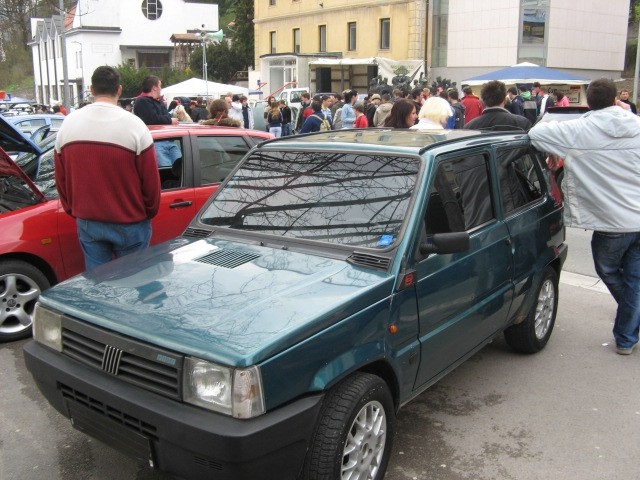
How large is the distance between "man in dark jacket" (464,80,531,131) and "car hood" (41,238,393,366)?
14.2 feet

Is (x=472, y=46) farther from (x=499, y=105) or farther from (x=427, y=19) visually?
(x=499, y=105)

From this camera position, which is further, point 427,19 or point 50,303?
point 427,19

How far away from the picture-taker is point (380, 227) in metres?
3.46

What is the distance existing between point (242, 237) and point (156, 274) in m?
0.63

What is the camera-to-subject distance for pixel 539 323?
504 cm

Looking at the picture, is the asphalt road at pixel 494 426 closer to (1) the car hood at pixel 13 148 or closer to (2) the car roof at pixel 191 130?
(1) the car hood at pixel 13 148

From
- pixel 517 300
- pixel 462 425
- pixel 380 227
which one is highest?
pixel 380 227

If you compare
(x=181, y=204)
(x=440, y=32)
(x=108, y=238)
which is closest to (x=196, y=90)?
(x=440, y=32)

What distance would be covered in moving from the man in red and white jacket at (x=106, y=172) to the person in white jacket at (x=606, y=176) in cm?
286

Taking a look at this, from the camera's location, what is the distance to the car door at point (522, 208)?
14.3ft

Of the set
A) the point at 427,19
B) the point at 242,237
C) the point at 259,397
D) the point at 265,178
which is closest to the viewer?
the point at 259,397

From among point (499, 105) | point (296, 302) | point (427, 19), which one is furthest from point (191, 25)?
point (296, 302)

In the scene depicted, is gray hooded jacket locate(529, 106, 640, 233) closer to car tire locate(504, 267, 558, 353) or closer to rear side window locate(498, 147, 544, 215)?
rear side window locate(498, 147, 544, 215)

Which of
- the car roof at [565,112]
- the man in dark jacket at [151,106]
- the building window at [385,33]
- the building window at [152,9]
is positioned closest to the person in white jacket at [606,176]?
the man in dark jacket at [151,106]
